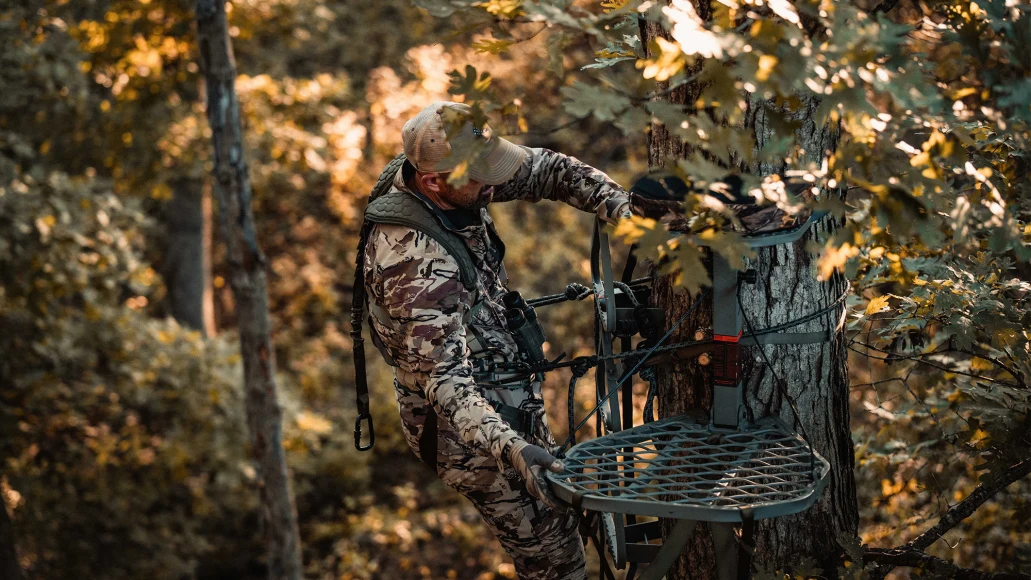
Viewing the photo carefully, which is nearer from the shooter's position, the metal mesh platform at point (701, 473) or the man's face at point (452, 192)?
the metal mesh platform at point (701, 473)

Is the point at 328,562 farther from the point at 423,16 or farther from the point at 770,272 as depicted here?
the point at 423,16

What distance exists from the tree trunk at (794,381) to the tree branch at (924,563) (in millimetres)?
115

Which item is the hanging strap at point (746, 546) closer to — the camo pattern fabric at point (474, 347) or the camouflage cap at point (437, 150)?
the camo pattern fabric at point (474, 347)

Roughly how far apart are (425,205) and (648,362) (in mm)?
818

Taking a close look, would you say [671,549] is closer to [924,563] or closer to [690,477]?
[690,477]

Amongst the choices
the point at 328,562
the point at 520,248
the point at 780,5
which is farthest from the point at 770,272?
the point at 520,248

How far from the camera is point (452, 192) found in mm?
2660

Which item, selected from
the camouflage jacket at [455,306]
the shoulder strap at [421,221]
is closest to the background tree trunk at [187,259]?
the camouflage jacket at [455,306]

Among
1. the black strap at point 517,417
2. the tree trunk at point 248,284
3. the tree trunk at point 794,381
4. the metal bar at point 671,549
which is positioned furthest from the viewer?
the tree trunk at point 248,284

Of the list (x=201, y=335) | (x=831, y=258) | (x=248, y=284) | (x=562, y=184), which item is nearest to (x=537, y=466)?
(x=831, y=258)

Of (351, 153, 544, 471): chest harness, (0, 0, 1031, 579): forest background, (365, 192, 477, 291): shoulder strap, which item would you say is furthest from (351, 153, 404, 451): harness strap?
(0, 0, 1031, 579): forest background

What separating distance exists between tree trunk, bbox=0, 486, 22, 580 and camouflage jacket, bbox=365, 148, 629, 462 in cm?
353

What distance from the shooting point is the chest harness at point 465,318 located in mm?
2625

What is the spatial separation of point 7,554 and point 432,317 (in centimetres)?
412
